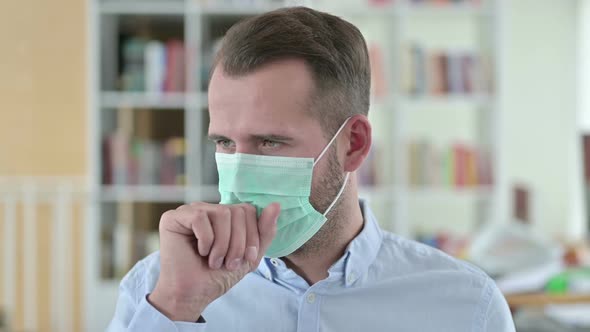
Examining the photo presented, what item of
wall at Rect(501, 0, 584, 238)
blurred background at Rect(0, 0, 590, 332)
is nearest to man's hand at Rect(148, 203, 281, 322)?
blurred background at Rect(0, 0, 590, 332)

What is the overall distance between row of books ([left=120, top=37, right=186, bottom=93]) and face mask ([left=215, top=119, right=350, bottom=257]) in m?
3.10

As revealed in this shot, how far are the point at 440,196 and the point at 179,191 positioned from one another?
1383mm

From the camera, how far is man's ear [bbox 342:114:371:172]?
4.85ft

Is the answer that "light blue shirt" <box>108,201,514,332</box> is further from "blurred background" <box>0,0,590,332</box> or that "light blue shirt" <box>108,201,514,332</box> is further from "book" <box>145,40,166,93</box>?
"book" <box>145,40,166,93</box>

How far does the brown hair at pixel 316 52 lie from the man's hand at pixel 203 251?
26cm

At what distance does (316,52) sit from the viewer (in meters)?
1.38

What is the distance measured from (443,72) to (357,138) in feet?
10.4

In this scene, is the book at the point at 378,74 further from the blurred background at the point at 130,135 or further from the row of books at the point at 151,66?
the row of books at the point at 151,66

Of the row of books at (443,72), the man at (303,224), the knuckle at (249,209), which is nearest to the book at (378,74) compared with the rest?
the row of books at (443,72)

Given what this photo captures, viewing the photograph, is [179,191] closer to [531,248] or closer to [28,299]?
[28,299]

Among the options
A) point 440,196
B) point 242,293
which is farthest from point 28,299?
point 242,293

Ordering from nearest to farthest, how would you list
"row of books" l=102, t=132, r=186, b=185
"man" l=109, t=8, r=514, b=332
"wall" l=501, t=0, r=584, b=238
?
1. "man" l=109, t=8, r=514, b=332
2. "row of books" l=102, t=132, r=186, b=185
3. "wall" l=501, t=0, r=584, b=238

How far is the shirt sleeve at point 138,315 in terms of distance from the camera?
3.90ft

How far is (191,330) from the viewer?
1.20 m
